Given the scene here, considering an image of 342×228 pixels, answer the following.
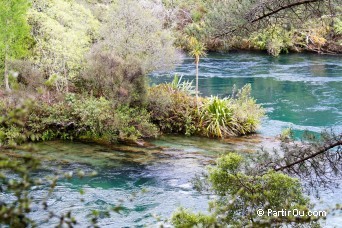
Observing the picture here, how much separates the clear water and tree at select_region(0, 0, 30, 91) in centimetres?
496

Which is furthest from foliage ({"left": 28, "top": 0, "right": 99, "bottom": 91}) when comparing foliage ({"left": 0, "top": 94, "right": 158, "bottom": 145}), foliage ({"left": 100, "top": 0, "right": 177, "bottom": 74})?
foliage ({"left": 0, "top": 94, "right": 158, "bottom": 145})

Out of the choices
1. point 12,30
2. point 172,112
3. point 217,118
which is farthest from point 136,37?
point 217,118

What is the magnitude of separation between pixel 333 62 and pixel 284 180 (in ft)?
103

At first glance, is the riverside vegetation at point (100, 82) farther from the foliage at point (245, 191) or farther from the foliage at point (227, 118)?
the foliage at point (245, 191)

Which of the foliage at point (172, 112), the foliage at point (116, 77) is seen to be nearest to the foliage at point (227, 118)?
the foliage at point (172, 112)

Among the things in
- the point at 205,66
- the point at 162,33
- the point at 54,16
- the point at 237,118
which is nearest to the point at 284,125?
the point at 237,118

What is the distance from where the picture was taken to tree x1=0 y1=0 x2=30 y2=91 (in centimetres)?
1939

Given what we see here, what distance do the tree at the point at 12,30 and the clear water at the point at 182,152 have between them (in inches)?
195

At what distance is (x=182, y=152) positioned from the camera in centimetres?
1723

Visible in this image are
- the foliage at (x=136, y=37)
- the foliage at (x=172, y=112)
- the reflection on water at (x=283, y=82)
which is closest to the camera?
the foliage at (x=172, y=112)

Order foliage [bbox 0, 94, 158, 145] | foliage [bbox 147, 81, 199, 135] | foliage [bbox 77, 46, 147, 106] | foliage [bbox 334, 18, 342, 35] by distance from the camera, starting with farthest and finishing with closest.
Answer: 1. foliage [bbox 334, 18, 342, 35]
2. foliage [bbox 147, 81, 199, 135]
3. foliage [bbox 77, 46, 147, 106]
4. foliage [bbox 0, 94, 158, 145]

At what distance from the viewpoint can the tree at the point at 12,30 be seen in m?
19.4

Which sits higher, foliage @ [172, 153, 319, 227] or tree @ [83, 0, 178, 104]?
tree @ [83, 0, 178, 104]

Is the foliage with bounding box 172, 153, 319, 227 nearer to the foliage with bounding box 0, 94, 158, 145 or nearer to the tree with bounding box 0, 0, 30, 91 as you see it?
the foliage with bounding box 0, 94, 158, 145
